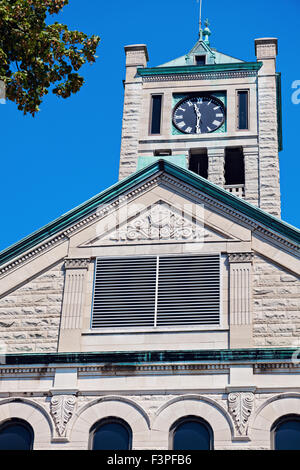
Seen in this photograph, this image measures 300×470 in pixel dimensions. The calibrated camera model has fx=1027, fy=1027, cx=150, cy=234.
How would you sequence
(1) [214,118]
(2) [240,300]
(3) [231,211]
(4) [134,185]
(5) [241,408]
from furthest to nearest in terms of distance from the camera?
1. (1) [214,118]
2. (4) [134,185]
3. (3) [231,211]
4. (2) [240,300]
5. (5) [241,408]

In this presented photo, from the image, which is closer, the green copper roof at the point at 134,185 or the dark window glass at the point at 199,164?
the green copper roof at the point at 134,185

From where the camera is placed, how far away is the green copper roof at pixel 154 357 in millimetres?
Result: 24578

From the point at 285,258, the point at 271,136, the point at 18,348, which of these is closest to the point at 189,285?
the point at 285,258

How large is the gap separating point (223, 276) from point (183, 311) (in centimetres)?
141

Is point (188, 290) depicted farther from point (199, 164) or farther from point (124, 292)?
point (199, 164)

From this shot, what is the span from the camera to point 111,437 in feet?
79.4

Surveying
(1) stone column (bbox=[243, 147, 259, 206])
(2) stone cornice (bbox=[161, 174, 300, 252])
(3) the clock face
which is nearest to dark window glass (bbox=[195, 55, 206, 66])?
(3) the clock face

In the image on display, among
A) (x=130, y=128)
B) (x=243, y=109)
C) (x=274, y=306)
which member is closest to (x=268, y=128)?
(x=243, y=109)

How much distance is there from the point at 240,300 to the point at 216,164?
65.1 feet

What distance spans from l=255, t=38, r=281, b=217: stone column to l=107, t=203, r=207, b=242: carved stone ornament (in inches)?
631

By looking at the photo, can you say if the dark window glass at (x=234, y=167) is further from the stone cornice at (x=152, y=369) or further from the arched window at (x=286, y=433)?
the arched window at (x=286, y=433)

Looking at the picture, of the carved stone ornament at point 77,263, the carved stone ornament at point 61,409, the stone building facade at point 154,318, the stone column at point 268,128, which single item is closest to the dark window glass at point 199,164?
the stone column at point 268,128

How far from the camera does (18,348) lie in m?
25.8

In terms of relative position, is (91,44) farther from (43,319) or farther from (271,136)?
(271,136)
